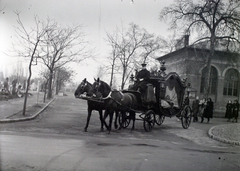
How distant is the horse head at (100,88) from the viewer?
8.65 m

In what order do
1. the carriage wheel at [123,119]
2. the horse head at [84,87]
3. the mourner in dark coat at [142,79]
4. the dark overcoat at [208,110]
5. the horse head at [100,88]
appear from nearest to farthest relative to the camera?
the horse head at [84,87] < the horse head at [100,88] < the carriage wheel at [123,119] < the mourner in dark coat at [142,79] < the dark overcoat at [208,110]

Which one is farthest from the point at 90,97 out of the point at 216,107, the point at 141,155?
the point at 216,107

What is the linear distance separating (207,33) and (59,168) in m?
12.9

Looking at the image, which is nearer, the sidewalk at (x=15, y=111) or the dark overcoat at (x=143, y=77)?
the dark overcoat at (x=143, y=77)

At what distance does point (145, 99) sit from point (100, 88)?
239 cm

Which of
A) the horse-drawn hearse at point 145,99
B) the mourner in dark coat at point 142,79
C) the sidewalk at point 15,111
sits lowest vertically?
the sidewalk at point 15,111

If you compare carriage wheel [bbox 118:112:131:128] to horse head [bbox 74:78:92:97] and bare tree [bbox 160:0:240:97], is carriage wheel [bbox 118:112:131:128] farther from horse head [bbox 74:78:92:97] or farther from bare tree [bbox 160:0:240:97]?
bare tree [bbox 160:0:240:97]

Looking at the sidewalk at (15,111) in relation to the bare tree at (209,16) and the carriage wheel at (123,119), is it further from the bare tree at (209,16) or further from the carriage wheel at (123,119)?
the bare tree at (209,16)

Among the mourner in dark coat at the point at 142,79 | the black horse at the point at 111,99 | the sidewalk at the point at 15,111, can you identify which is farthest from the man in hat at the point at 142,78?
the sidewalk at the point at 15,111

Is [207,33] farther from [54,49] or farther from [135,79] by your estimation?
[54,49]

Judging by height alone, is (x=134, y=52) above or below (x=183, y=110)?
above

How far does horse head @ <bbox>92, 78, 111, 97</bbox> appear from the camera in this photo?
865 centimetres

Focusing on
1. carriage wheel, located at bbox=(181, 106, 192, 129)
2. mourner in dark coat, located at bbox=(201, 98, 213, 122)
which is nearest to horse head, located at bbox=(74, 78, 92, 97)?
carriage wheel, located at bbox=(181, 106, 192, 129)

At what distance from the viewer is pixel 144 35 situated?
16.5m
